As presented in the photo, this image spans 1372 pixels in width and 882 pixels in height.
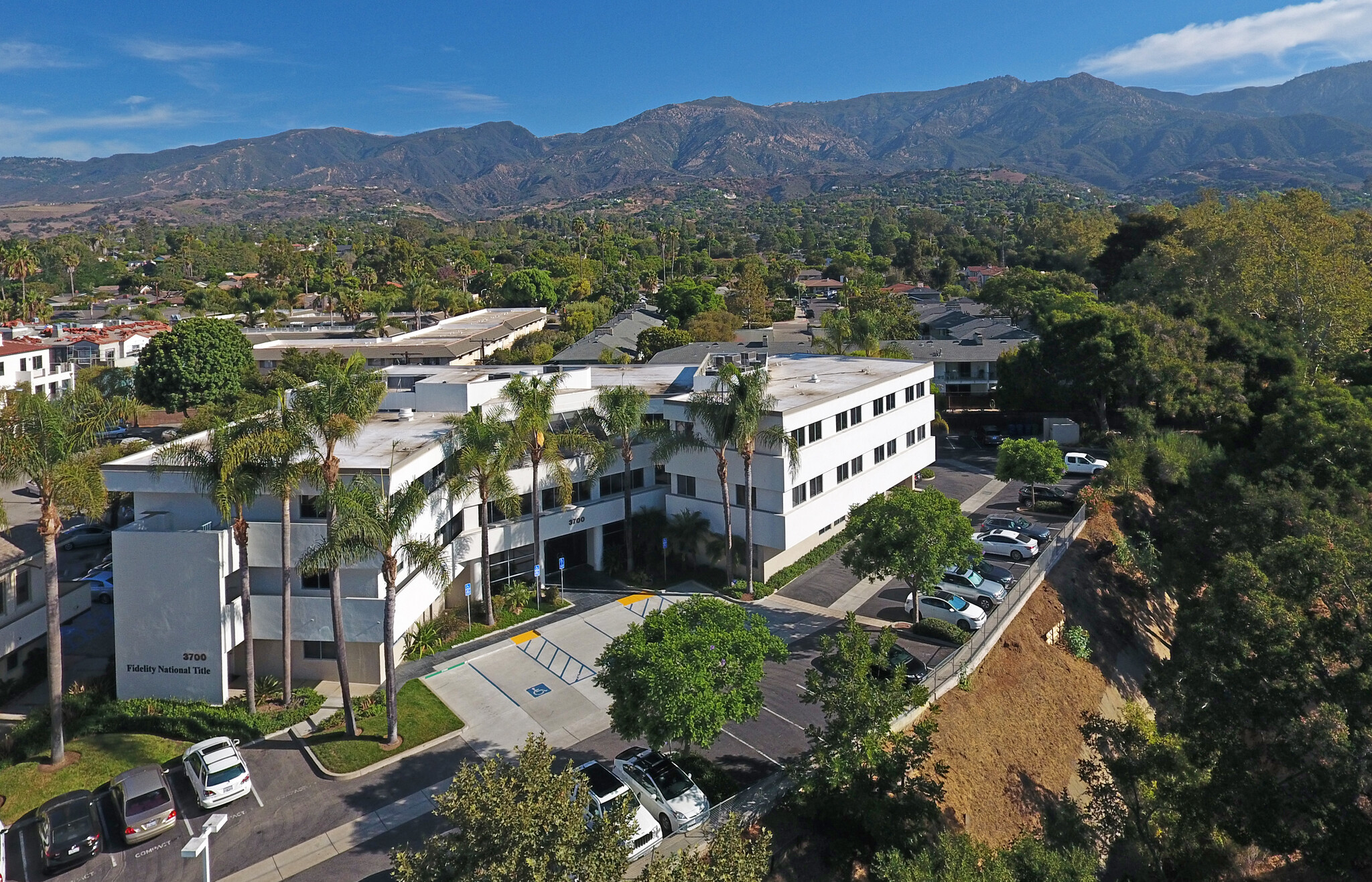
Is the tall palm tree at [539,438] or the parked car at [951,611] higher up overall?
the tall palm tree at [539,438]

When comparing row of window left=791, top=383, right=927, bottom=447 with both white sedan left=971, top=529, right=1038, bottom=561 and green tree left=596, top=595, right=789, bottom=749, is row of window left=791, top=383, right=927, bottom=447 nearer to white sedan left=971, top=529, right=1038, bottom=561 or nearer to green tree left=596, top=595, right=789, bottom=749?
white sedan left=971, top=529, right=1038, bottom=561

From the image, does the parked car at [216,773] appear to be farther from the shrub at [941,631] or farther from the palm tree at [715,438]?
the shrub at [941,631]

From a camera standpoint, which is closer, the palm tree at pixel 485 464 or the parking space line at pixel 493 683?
the parking space line at pixel 493 683

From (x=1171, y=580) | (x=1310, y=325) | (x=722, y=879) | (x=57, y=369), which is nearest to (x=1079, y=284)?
(x=1310, y=325)

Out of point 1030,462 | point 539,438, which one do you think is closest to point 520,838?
point 539,438

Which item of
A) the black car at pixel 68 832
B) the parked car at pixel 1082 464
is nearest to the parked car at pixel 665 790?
the black car at pixel 68 832

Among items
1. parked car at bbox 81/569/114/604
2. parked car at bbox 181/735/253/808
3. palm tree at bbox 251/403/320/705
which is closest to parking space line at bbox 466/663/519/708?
palm tree at bbox 251/403/320/705
